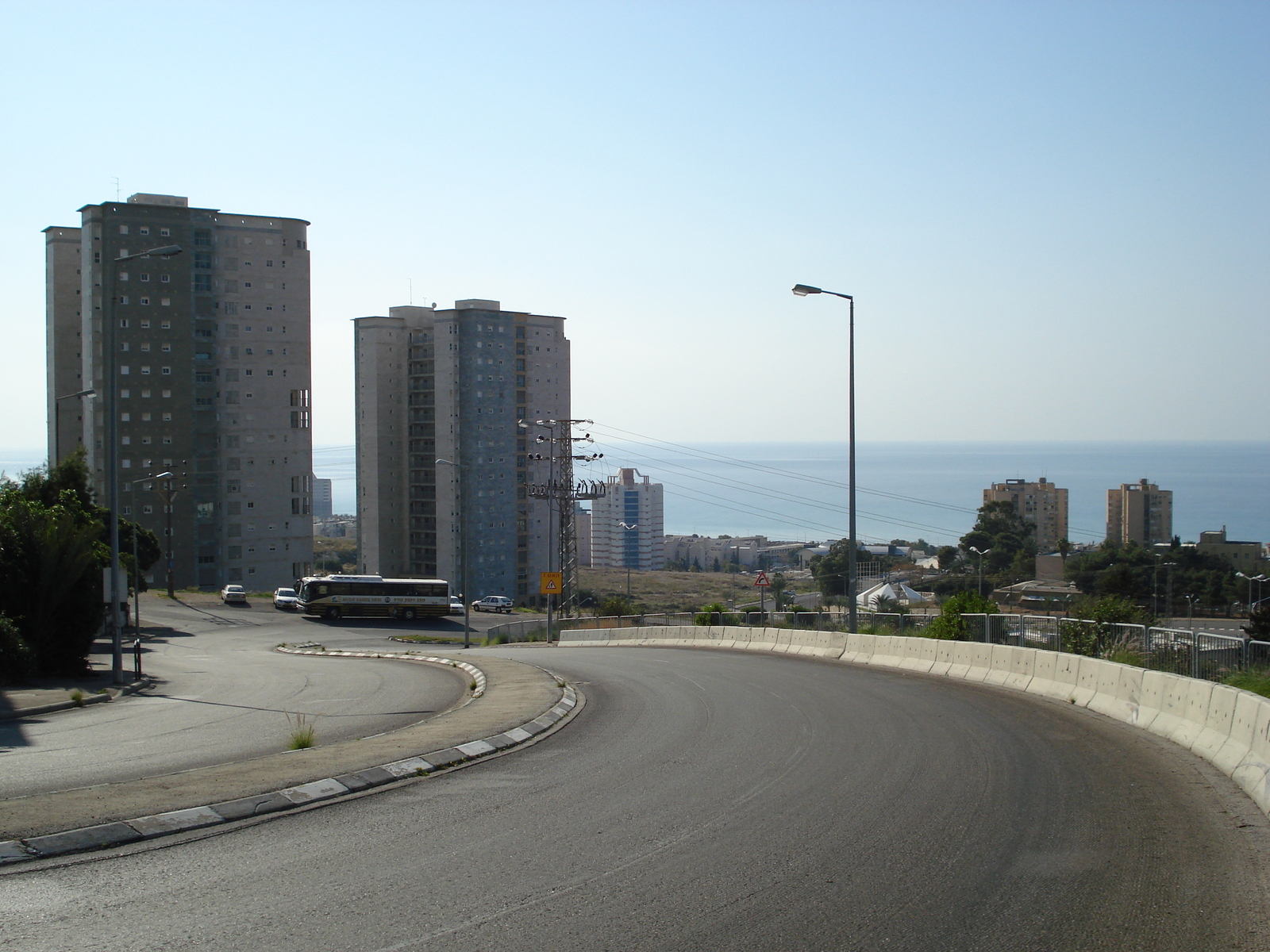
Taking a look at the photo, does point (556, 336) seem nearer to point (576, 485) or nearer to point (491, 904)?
point (576, 485)

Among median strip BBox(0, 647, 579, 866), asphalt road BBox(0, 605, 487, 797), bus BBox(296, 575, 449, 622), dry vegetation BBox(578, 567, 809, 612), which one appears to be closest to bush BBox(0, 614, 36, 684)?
asphalt road BBox(0, 605, 487, 797)

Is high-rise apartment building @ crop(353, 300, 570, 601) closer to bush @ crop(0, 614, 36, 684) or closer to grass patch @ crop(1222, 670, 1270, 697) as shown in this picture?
bush @ crop(0, 614, 36, 684)

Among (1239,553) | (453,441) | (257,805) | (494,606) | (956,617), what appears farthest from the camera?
(453,441)

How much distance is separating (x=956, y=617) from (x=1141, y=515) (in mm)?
130884

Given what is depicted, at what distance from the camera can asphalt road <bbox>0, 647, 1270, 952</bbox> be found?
584cm

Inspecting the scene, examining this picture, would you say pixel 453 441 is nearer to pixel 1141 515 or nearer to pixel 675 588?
pixel 675 588

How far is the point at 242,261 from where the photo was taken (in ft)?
342

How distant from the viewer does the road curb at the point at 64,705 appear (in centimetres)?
1753

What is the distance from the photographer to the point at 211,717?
1698 cm

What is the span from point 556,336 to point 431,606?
238 feet

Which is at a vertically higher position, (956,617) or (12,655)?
(956,617)

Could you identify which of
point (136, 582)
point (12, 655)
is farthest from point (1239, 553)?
point (12, 655)

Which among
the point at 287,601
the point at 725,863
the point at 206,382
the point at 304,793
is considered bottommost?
the point at 287,601

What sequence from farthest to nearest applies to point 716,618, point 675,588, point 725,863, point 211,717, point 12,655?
1. point 675,588
2. point 716,618
3. point 12,655
4. point 211,717
5. point 725,863
